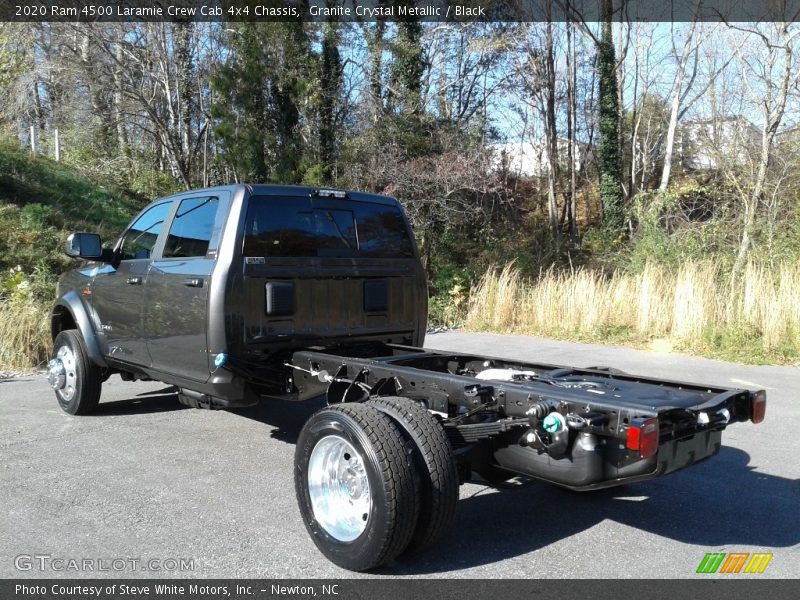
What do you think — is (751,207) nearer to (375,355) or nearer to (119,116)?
(375,355)

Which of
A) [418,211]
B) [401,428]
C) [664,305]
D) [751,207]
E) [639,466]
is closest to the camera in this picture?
[639,466]

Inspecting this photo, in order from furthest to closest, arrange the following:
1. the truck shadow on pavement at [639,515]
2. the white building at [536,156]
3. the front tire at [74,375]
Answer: the white building at [536,156] → the front tire at [74,375] → the truck shadow on pavement at [639,515]

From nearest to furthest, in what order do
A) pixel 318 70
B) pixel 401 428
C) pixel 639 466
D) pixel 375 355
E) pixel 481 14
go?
pixel 639 466, pixel 401 428, pixel 375 355, pixel 318 70, pixel 481 14

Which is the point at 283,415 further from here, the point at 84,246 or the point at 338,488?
the point at 338,488

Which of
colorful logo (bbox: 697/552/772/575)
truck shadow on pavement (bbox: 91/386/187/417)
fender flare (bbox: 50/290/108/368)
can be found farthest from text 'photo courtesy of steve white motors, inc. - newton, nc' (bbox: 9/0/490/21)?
colorful logo (bbox: 697/552/772/575)

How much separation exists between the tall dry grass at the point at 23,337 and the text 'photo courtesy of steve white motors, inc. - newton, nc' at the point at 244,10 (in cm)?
1198

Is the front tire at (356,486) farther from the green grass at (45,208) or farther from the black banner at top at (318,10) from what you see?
the black banner at top at (318,10)

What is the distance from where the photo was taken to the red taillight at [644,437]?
322 cm

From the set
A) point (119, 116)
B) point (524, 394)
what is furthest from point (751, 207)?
point (119, 116)

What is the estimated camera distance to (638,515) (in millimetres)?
4566

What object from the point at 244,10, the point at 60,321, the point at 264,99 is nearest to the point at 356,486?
the point at 60,321

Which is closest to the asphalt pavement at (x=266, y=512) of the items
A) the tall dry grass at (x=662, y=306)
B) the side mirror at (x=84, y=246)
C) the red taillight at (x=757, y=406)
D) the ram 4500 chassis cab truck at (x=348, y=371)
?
the ram 4500 chassis cab truck at (x=348, y=371)

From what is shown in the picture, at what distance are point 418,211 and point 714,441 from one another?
570 inches

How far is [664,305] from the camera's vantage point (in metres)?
12.1
